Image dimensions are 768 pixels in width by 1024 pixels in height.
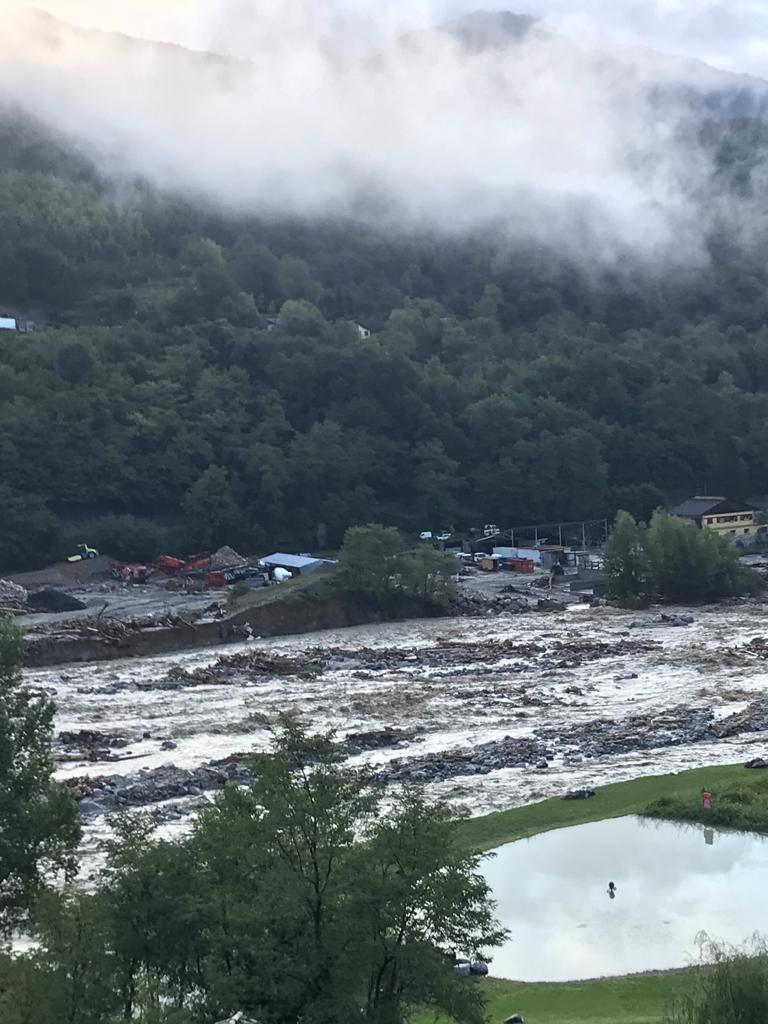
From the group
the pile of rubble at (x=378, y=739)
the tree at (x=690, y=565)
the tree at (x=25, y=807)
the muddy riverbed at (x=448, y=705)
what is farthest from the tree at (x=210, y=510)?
the tree at (x=25, y=807)

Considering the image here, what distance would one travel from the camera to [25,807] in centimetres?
2070

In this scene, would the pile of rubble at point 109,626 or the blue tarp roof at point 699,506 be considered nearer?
the pile of rubble at point 109,626

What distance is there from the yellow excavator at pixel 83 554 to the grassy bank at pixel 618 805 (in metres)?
48.1

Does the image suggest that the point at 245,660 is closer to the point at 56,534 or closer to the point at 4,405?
the point at 56,534

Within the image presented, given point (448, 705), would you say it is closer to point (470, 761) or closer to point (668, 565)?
point (470, 761)

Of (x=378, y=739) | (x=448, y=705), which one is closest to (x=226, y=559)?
(x=448, y=705)

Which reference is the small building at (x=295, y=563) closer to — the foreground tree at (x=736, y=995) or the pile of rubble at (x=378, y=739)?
the pile of rubble at (x=378, y=739)

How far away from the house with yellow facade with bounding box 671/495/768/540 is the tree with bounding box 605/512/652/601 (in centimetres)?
1816

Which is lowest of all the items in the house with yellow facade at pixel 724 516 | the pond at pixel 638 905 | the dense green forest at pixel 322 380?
the pond at pixel 638 905

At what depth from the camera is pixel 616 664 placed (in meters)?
49.8

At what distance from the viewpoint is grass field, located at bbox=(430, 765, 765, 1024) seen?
20219mm

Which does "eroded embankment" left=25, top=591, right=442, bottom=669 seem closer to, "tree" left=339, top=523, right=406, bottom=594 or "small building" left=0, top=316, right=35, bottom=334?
"tree" left=339, top=523, right=406, bottom=594

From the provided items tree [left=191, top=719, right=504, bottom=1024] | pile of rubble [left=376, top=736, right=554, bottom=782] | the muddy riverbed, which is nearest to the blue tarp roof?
the muddy riverbed

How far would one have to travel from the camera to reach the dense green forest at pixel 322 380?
83312 millimetres
